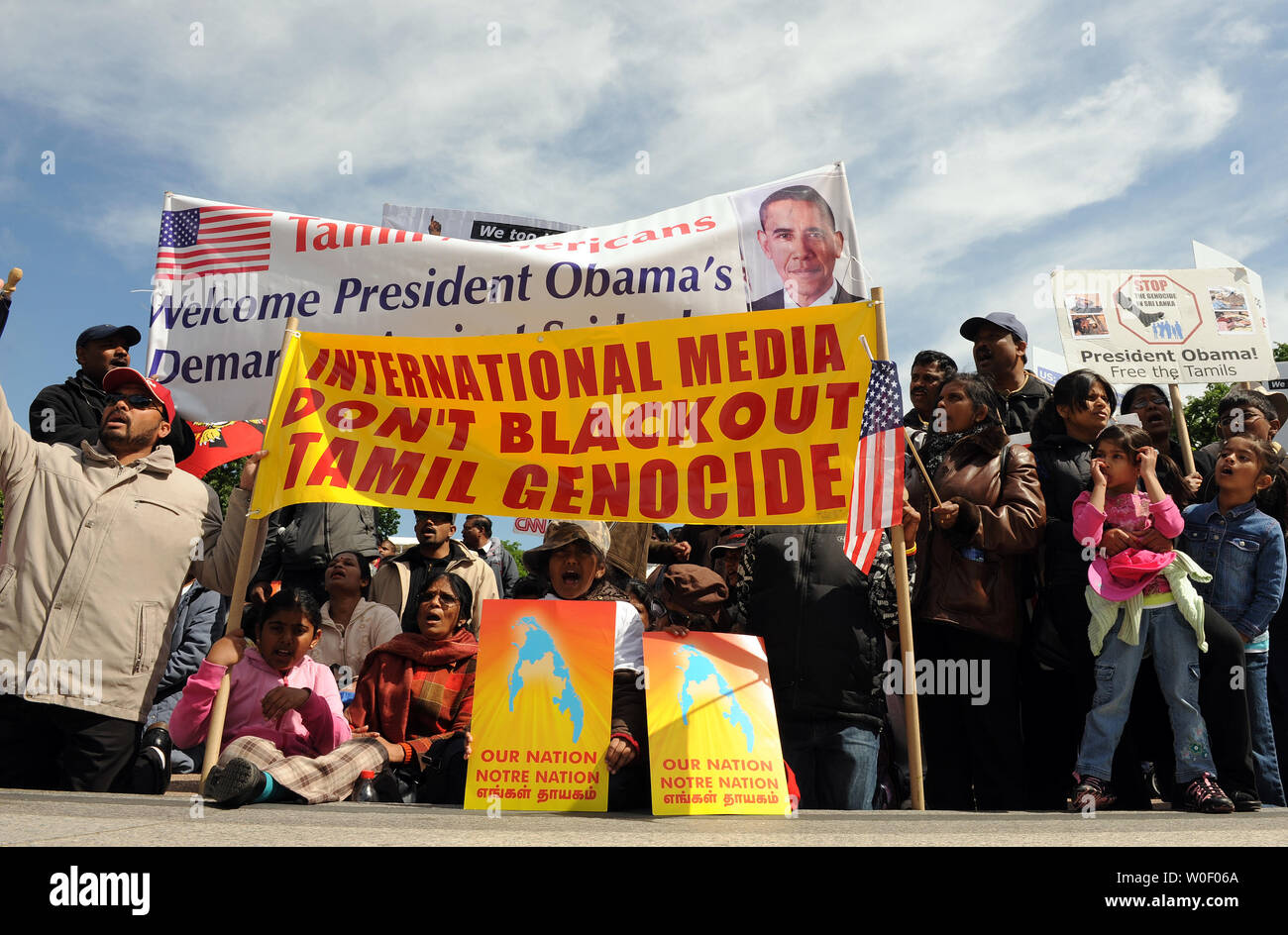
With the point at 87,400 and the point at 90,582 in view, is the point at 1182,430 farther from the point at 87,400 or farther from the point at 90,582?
the point at 87,400

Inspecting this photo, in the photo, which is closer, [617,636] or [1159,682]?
[617,636]

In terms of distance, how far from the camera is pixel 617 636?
5.09m

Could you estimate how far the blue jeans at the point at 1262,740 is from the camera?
5465 millimetres

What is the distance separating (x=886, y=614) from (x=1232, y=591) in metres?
1.72

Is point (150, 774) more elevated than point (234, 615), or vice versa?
point (234, 615)

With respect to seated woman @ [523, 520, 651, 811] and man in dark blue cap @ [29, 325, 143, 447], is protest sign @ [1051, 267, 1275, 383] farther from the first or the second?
man in dark blue cap @ [29, 325, 143, 447]

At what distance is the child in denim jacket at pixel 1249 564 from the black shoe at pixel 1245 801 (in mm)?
444

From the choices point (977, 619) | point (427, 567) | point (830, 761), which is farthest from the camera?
point (427, 567)

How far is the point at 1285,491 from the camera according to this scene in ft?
19.8

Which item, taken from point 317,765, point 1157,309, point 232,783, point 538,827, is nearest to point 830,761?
point 538,827

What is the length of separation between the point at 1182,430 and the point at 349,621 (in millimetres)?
5604
